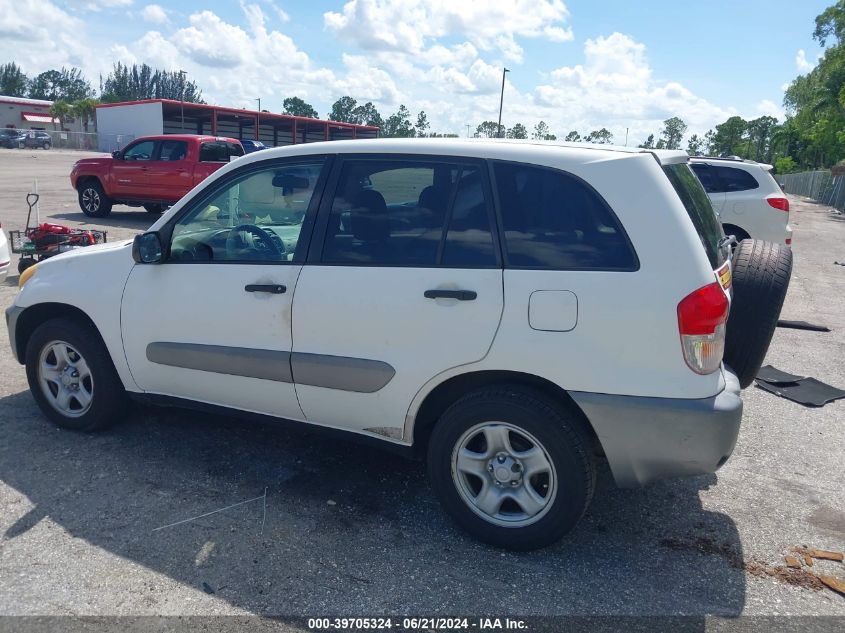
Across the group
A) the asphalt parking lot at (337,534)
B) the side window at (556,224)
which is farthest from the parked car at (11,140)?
the side window at (556,224)

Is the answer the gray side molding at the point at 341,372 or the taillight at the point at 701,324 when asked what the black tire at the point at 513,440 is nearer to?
the gray side molding at the point at 341,372

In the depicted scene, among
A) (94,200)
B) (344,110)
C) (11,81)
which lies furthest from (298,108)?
(94,200)

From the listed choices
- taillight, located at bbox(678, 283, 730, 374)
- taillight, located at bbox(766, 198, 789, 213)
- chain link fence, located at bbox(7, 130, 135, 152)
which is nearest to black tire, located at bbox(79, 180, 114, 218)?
taillight, located at bbox(766, 198, 789, 213)

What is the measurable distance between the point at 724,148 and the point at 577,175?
8033cm

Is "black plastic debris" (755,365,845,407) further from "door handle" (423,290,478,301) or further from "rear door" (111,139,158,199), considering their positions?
"rear door" (111,139,158,199)

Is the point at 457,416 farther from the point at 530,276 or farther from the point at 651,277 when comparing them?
the point at 651,277

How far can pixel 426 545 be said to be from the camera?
3410 millimetres

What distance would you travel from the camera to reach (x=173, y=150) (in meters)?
15.4

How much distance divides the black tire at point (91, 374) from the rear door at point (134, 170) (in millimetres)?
11953

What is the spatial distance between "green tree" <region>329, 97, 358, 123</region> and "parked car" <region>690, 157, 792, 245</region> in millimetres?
66987

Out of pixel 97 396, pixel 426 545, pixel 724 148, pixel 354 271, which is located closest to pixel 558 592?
pixel 426 545

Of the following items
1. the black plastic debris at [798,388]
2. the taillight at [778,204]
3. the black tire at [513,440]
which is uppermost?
the taillight at [778,204]

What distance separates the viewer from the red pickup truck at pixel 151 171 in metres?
15.2

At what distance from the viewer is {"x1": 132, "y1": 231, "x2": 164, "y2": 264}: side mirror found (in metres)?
3.98
